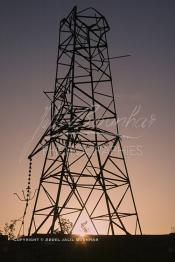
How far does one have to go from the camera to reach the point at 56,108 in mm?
24266

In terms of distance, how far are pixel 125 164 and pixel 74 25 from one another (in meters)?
8.85

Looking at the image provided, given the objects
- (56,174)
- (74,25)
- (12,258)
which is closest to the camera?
(12,258)

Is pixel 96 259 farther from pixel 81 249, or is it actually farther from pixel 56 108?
pixel 56 108

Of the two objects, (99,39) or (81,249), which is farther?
(99,39)

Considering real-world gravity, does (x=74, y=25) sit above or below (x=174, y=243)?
above

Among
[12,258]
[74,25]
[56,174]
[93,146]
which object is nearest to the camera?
[12,258]

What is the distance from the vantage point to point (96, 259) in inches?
717

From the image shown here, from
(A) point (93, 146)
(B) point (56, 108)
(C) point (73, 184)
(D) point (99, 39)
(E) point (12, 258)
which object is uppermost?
(D) point (99, 39)

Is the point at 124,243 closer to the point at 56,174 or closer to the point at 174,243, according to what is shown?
the point at 174,243

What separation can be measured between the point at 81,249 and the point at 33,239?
82.8 inches

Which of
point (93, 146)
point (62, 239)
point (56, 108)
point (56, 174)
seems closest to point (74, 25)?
point (56, 108)

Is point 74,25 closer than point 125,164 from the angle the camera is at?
No

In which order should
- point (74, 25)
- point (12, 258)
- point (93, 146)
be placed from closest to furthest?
point (12, 258), point (93, 146), point (74, 25)

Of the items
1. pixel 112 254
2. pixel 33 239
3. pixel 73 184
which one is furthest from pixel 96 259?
pixel 73 184
